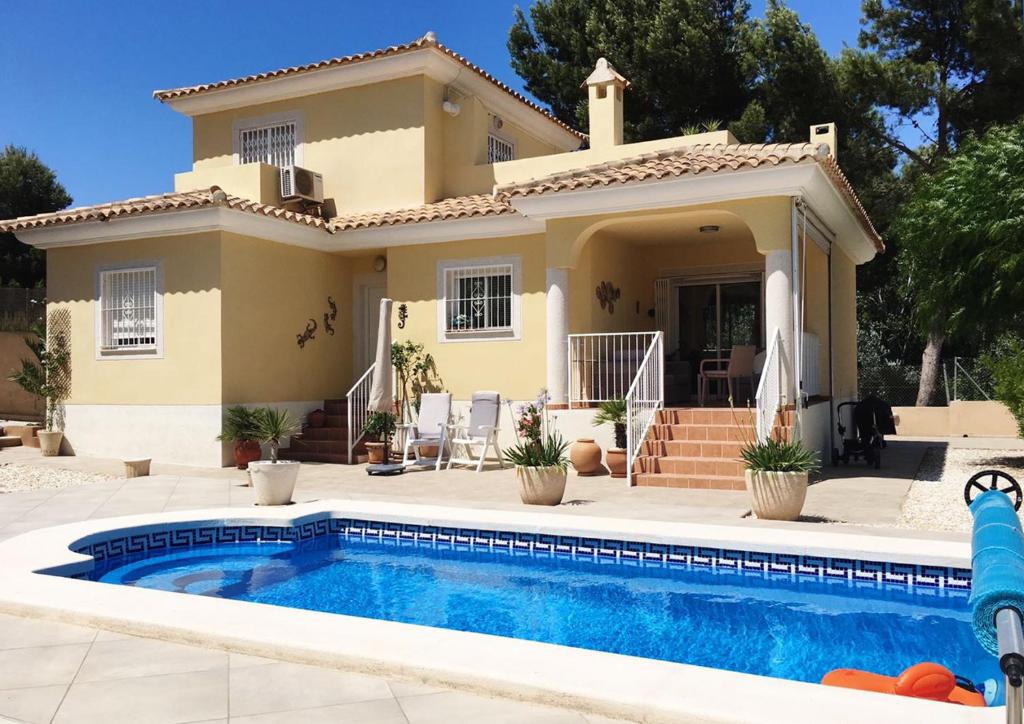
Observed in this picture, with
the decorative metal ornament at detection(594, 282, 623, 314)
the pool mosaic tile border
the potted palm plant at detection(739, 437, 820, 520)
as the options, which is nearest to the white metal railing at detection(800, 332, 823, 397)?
the decorative metal ornament at detection(594, 282, 623, 314)

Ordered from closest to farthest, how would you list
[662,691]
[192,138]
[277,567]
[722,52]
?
[662,691] → [277,567] → [192,138] → [722,52]

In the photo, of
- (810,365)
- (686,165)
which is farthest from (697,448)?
(686,165)

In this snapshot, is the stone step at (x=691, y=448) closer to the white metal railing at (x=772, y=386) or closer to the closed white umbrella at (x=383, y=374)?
the white metal railing at (x=772, y=386)

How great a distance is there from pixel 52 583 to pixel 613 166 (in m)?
9.83

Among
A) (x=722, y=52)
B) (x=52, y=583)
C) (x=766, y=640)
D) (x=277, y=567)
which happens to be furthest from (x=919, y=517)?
(x=722, y=52)

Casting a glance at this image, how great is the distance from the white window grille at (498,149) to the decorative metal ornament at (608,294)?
4.37 meters

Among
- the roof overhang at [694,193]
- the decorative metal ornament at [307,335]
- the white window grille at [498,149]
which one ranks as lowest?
the decorative metal ornament at [307,335]

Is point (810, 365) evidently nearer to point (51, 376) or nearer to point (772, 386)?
point (772, 386)

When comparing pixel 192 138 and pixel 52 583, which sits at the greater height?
pixel 192 138

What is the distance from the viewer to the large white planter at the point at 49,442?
1505 cm

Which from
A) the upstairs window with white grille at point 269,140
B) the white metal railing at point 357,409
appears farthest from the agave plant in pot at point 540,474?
the upstairs window with white grille at point 269,140

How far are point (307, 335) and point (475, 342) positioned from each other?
131 inches

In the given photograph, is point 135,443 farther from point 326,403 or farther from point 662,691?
point 662,691

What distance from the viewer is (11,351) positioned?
841 inches
